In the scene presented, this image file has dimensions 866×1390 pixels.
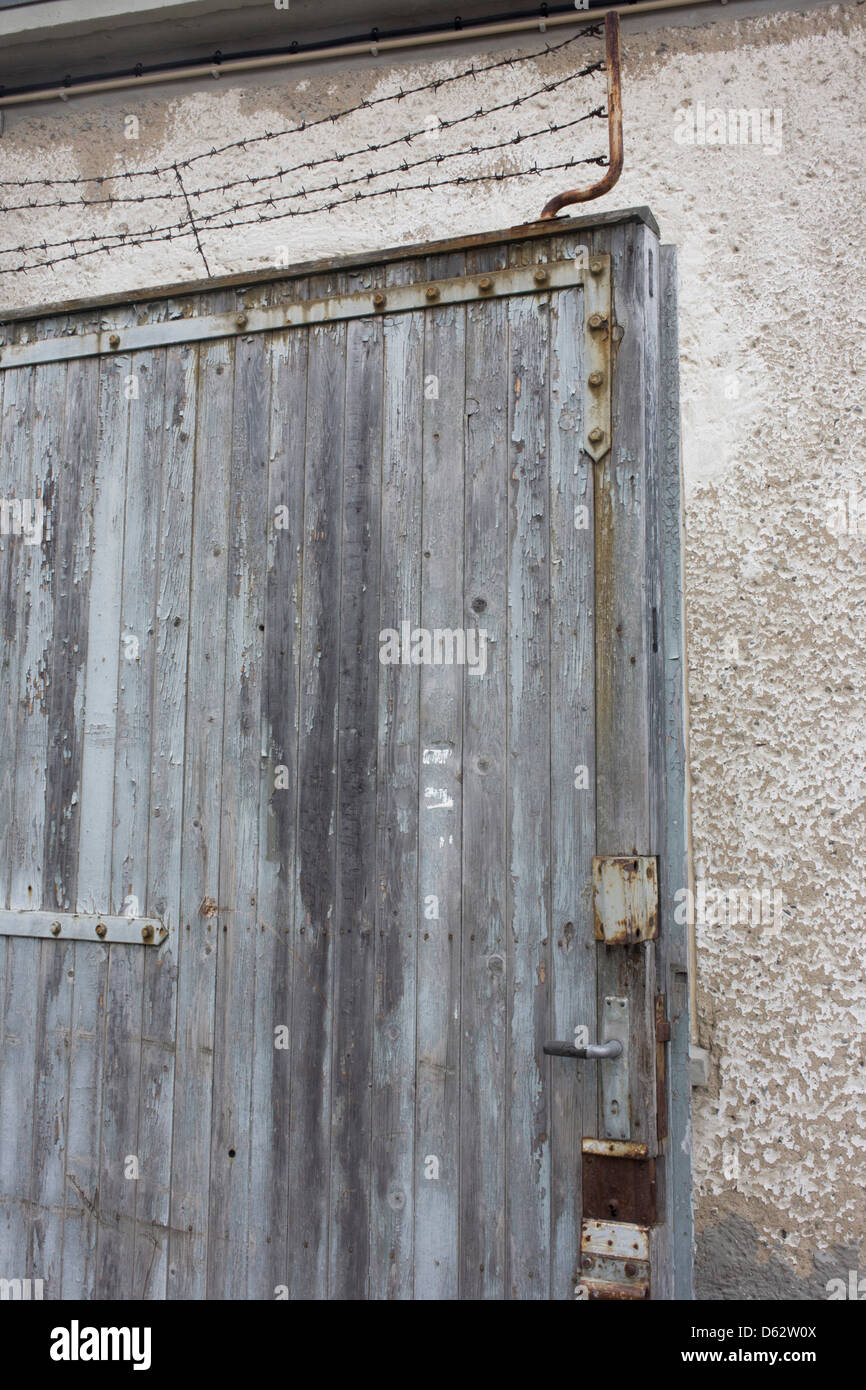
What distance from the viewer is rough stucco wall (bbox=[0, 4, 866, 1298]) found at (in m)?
2.32

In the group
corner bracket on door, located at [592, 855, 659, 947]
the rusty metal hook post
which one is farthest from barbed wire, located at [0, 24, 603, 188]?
corner bracket on door, located at [592, 855, 659, 947]

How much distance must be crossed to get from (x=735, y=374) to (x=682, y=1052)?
1729 mm

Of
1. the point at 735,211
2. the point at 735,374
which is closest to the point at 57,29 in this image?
the point at 735,211

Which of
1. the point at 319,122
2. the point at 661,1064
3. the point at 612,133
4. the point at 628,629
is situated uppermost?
the point at 319,122

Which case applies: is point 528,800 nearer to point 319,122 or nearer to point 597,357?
point 597,357

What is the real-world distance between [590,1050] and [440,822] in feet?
1.58

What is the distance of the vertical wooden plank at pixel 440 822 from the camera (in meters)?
1.78

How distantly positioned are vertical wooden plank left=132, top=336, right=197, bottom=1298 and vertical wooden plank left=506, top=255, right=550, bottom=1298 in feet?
2.31

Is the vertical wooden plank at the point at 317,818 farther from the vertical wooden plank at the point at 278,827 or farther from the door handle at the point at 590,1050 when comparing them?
the door handle at the point at 590,1050

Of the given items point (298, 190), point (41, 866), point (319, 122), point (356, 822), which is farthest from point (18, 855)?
point (319, 122)

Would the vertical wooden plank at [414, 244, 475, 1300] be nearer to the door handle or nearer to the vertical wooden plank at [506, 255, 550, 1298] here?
the vertical wooden plank at [506, 255, 550, 1298]

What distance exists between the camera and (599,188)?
1.78m

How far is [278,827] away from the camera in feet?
6.38
